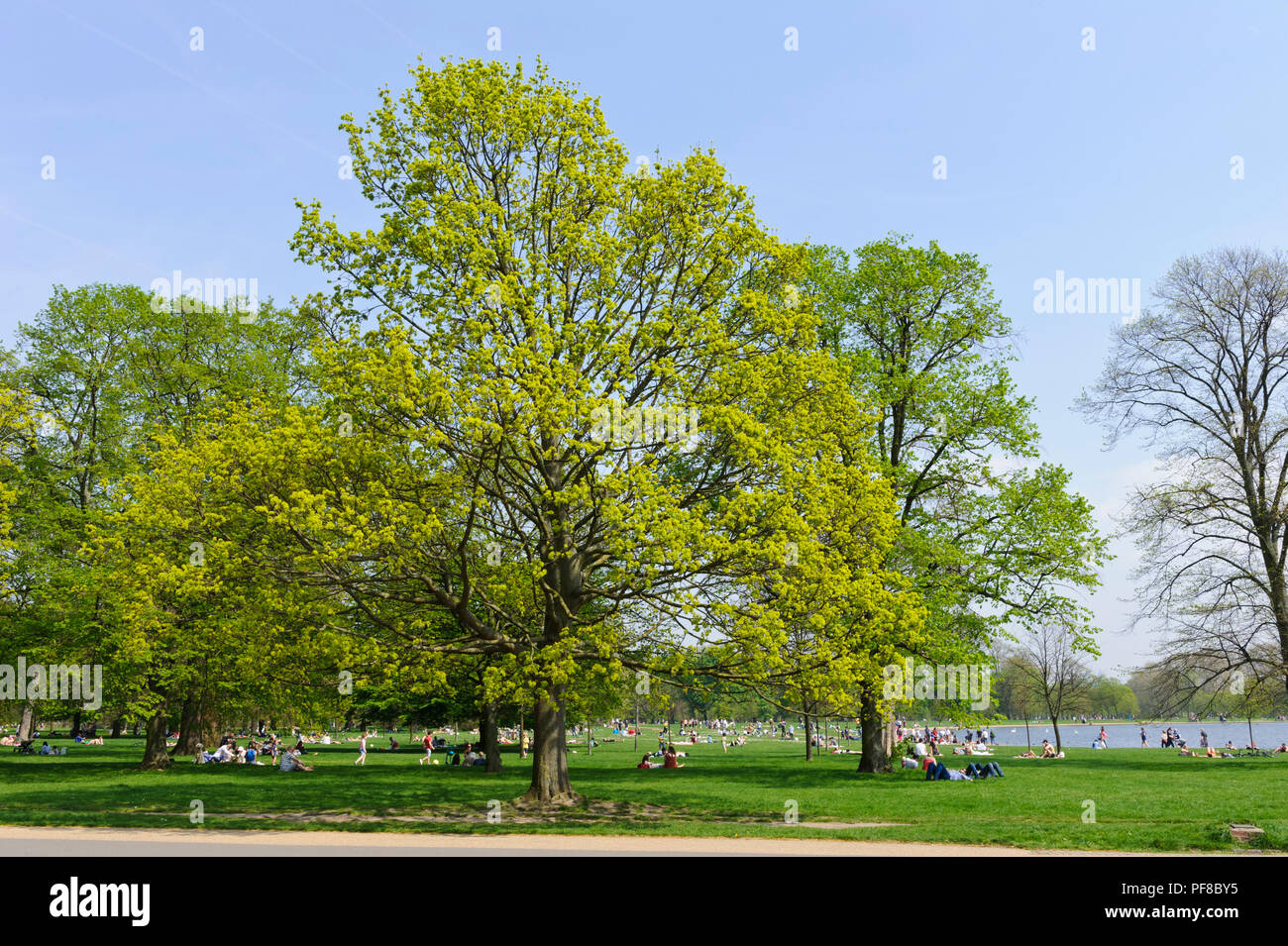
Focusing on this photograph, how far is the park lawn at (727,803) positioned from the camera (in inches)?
635

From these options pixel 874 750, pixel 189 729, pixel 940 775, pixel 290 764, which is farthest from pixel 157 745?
pixel 940 775

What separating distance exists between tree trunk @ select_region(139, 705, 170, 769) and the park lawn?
46.6 inches

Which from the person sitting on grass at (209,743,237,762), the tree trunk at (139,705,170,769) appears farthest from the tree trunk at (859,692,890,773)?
the person sitting on grass at (209,743,237,762)

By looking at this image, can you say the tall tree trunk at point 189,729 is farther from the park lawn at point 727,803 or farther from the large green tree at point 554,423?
the large green tree at point 554,423

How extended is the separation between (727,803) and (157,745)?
23.8 meters

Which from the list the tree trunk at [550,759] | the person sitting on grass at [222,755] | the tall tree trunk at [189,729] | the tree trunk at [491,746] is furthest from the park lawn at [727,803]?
the tall tree trunk at [189,729]

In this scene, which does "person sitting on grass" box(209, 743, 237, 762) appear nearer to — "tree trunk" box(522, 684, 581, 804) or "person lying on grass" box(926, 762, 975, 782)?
"tree trunk" box(522, 684, 581, 804)

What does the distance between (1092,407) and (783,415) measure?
26.1 meters

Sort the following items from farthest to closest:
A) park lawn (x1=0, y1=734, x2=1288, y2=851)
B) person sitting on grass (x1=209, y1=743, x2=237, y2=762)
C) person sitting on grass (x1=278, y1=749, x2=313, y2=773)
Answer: person sitting on grass (x1=209, y1=743, x2=237, y2=762)
person sitting on grass (x1=278, y1=749, x2=313, y2=773)
park lawn (x1=0, y1=734, x2=1288, y2=851)

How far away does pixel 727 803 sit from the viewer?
852 inches

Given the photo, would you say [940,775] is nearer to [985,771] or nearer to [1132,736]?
[985,771]

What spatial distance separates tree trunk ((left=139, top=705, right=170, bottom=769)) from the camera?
1302 inches

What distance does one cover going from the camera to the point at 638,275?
20703 mm
